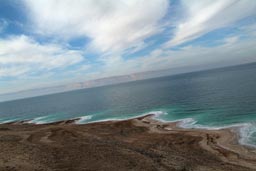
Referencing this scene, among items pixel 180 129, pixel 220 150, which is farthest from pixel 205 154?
pixel 180 129

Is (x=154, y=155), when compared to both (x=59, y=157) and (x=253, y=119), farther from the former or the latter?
(x=253, y=119)

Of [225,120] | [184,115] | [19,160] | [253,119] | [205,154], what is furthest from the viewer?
[184,115]

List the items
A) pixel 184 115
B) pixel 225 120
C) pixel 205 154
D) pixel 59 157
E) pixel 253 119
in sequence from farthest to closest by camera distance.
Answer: pixel 184 115
pixel 225 120
pixel 253 119
pixel 205 154
pixel 59 157

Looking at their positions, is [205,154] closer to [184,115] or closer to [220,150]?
[220,150]

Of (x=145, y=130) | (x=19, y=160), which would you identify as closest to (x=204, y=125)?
(x=145, y=130)

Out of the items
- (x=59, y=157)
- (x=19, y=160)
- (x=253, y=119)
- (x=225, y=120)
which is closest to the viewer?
(x=19, y=160)

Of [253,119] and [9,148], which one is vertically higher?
[9,148]

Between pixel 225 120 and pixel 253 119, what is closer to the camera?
pixel 253 119

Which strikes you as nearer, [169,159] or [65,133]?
[169,159]

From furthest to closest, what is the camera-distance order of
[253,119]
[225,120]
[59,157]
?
[225,120] < [253,119] < [59,157]

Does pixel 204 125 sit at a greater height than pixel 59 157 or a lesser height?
lesser
